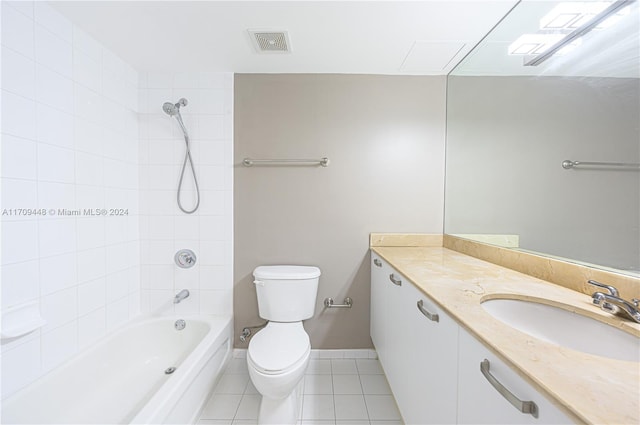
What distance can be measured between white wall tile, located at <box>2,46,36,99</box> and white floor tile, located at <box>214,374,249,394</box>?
1.80 m

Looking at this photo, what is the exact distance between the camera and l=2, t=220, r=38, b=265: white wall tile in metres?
1.12

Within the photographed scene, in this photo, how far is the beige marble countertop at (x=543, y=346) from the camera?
430 mm

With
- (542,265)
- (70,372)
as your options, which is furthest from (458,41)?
(70,372)

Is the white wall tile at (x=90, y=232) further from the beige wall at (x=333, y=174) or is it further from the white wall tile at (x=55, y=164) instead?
the beige wall at (x=333, y=174)

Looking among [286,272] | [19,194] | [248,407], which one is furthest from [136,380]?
[19,194]

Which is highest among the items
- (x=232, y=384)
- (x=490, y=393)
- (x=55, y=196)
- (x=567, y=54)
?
(x=567, y=54)

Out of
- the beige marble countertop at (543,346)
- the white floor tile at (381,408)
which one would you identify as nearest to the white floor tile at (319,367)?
the white floor tile at (381,408)

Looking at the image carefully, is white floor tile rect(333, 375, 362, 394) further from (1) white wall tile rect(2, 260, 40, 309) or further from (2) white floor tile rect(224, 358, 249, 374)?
(1) white wall tile rect(2, 260, 40, 309)

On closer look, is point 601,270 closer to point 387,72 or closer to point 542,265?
point 542,265

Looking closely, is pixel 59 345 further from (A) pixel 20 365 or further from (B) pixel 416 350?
(B) pixel 416 350

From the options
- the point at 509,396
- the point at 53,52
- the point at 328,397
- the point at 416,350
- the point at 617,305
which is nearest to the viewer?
the point at 509,396

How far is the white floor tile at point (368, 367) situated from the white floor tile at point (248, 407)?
27.3 inches

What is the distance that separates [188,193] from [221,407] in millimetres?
1349

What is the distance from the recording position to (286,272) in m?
1.78
